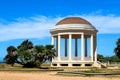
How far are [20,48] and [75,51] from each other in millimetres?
26671

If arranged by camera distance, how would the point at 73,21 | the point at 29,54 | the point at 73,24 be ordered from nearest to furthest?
the point at 29,54, the point at 73,24, the point at 73,21

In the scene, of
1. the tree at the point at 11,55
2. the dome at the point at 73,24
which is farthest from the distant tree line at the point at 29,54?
the dome at the point at 73,24

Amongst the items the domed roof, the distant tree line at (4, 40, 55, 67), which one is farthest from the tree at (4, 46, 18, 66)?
the domed roof

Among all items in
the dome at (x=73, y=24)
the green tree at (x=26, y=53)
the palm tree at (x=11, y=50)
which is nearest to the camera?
the green tree at (x=26, y=53)

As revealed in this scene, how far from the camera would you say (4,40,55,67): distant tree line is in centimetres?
7275

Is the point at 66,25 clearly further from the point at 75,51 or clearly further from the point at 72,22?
the point at 75,51

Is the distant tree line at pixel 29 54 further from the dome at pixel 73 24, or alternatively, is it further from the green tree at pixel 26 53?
the dome at pixel 73 24

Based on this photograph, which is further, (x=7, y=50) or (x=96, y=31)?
(x=96, y=31)

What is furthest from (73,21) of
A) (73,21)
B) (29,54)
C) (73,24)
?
(29,54)

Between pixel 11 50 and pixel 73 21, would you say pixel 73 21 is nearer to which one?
pixel 73 21

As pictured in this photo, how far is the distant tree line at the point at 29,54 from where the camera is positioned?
72750 mm

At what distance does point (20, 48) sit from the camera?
74688 mm

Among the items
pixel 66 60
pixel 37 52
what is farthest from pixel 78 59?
pixel 37 52

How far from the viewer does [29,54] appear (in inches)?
2844
